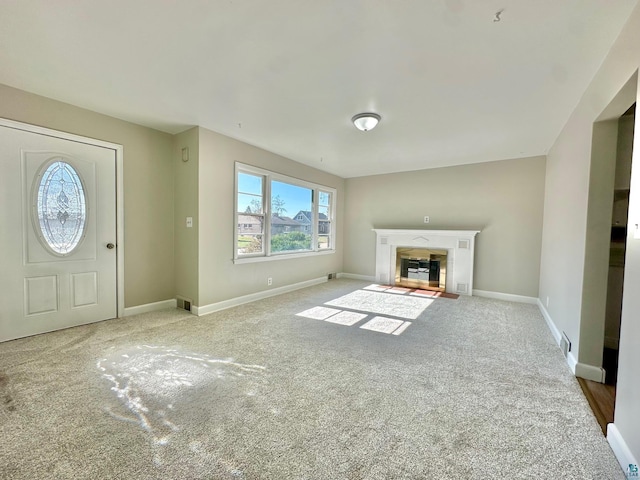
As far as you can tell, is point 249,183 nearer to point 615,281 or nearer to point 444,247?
point 444,247

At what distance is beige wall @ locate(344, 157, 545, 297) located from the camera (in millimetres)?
4785

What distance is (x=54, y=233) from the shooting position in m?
3.12

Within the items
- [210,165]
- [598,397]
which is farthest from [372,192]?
[598,397]

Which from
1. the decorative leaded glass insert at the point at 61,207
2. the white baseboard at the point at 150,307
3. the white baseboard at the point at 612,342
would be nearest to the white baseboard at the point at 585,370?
the white baseboard at the point at 612,342

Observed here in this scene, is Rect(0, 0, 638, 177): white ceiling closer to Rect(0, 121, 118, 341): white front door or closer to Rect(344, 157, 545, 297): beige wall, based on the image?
Rect(0, 121, 118, 341): white front door

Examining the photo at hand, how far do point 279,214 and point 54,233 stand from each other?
2976 millimetres

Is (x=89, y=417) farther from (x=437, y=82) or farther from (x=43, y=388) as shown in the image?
(x=437, y=82)

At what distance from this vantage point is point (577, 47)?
196 centimetres

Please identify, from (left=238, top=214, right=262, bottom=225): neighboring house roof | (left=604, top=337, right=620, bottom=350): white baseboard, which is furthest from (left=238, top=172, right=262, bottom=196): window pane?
(left=604, top=337, right=620, bottom=350): white baseboard

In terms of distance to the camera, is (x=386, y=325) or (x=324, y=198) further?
(x=324, y=198)

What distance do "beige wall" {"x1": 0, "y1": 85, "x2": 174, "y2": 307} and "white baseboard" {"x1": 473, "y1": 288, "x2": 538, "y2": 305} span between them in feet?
17.3

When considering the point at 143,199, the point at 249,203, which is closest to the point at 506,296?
the point at 249,203

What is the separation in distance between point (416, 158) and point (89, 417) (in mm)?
5188

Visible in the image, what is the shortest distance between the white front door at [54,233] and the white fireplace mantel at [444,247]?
4.76 m
